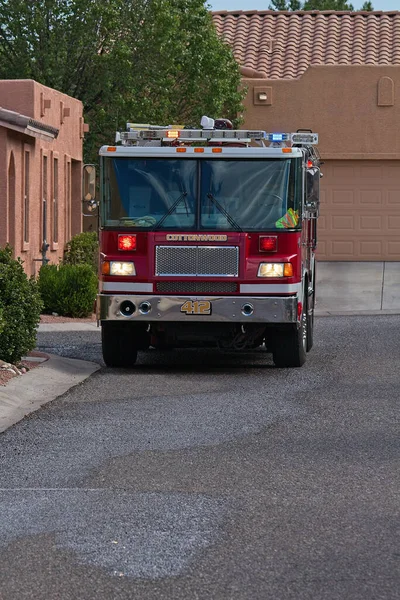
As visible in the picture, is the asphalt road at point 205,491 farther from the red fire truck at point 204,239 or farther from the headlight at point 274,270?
the headlight at point 274,270

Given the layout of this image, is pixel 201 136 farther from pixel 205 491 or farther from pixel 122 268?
pixel 205 491

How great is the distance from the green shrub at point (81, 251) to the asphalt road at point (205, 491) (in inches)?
552

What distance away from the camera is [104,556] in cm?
669

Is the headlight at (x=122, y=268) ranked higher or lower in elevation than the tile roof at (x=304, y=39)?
lower

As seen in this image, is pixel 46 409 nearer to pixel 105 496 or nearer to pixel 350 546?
pixel 105 496

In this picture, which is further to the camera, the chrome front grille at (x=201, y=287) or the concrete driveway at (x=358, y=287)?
the concrete driveway at (x=358, y=287)

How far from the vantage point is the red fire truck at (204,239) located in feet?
49.0

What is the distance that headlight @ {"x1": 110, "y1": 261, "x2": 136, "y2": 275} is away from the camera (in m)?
15.1

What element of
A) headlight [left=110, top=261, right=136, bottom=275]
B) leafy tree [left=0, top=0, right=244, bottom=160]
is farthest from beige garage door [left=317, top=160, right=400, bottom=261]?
headlight [left=110, top=261, right=136, bottom=275]

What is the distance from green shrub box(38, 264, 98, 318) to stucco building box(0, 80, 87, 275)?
143 cm

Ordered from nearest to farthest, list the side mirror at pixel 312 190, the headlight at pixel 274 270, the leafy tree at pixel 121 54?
the headlight at pixel 274 270
the side mirror at pixel 312 190
the leafy tree at pixel 121 54

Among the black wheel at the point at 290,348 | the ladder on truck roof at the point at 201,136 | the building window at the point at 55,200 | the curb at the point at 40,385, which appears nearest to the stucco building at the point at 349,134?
the building window at the point at 55,200

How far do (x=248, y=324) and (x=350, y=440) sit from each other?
4960 mm

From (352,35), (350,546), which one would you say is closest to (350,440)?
(350,546)
